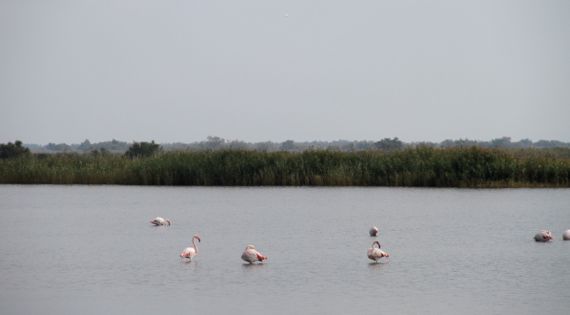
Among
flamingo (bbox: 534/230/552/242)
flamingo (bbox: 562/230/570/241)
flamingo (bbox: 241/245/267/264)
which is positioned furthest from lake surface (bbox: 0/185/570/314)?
flamingo (bbox: 562/230/570/241)

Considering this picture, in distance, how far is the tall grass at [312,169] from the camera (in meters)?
36.8

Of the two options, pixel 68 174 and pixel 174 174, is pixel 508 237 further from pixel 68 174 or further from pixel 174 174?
pixel 68 174

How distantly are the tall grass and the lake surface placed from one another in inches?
97.9

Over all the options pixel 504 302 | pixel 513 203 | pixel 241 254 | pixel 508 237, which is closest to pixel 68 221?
pixel 241 254

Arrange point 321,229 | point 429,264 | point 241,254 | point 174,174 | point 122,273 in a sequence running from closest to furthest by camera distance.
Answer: point 122,273 < point 429,264 < point 241,254 < point 321,229 < point 174,174

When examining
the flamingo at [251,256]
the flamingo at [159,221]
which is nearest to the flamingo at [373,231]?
the flamingo at [251,256]

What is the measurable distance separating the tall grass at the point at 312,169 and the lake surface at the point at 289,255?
2487 millimetres

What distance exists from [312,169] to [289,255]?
63.8 feet

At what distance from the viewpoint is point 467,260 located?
1850cm

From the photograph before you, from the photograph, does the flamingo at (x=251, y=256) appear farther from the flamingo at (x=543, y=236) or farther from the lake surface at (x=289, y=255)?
the flamingo at (x=543, y=236)

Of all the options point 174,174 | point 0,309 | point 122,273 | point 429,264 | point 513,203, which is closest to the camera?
point 0,309

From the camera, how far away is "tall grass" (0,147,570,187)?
36.8 metres

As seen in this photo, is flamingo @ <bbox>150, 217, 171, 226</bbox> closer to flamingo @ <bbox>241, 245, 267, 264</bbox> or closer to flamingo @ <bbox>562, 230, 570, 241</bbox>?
flamingo @ <bbox>241, 245, 267, 264</bbox>

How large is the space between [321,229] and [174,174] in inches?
626
